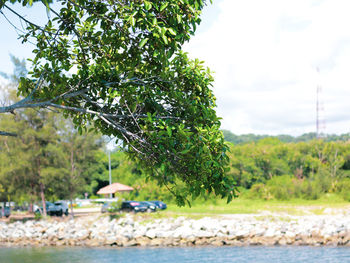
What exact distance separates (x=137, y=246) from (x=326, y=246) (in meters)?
8.18

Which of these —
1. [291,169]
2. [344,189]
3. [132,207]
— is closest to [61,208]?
[132,207]

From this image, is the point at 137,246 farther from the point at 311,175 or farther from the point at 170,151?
the point at 311,175

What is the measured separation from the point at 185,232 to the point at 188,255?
3.04 metres

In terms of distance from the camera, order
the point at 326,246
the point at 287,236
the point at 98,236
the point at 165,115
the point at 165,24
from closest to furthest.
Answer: the point at 165,24 < the point at 165,115 < the point at 326,246 < the point at 287,236 < the point at 98,236

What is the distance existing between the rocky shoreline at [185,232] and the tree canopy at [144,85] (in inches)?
533

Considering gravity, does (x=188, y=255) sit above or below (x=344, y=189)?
below

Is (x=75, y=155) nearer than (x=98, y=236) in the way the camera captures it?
No

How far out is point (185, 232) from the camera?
1956 centimetres

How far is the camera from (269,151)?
3581 cm

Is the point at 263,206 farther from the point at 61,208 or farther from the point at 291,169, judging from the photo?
the point at 61,208

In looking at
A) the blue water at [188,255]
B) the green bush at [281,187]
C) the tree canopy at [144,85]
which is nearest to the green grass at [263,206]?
the green bush at [281,187]

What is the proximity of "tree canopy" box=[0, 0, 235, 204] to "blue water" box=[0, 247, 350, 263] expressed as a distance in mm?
10435

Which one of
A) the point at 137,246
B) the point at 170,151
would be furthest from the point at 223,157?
the point at 137,246

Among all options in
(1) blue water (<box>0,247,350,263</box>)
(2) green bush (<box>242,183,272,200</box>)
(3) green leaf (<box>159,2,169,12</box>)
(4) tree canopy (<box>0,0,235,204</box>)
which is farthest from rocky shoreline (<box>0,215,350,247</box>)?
(3) green leaf (<box>159,2,169,12</box>)
